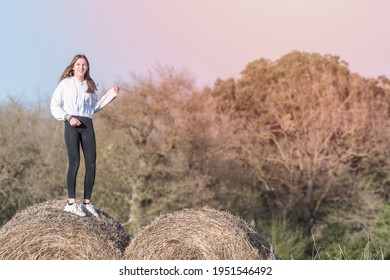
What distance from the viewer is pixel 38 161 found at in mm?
32875

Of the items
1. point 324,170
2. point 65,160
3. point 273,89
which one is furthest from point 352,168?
point 65,160

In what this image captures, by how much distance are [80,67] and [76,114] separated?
460 mm

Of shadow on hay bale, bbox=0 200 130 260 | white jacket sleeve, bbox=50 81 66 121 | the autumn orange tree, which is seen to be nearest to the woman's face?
white jacket sleeve, bbox=50 81 66 121

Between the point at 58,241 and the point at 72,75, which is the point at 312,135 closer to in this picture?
the point at 72,75

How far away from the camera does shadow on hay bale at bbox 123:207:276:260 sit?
6746 mm

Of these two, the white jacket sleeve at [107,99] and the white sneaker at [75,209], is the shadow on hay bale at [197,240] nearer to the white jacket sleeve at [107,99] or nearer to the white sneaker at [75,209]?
the white sneaker at [75,209]

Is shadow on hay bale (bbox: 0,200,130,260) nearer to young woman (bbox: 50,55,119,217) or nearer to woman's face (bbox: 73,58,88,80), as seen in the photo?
young woman (bbox: 50,55,119,217)

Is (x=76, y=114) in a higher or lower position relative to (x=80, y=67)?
lower

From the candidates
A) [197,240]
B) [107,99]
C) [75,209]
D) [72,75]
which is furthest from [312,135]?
[197,240]

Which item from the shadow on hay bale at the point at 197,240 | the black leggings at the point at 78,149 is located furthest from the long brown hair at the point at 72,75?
the shadow on hay bale at the point at 197,240

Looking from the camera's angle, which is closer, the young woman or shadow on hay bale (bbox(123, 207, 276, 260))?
shadow on hay bale (bbox(123, 207, 276, 260))

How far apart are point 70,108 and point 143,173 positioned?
26330 millimetres

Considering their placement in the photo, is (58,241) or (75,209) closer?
(58,241)

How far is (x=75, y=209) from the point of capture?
7387 mm
